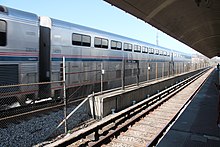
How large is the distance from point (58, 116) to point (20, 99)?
67.9 inches

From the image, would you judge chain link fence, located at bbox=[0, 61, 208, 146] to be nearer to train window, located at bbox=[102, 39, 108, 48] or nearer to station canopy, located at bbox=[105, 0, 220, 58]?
train window, located at bbox=[102, 39, 108, 48]

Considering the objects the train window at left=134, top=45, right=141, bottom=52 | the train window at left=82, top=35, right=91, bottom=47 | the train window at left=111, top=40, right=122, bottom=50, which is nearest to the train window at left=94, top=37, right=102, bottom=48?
the train window at left=82, top=35, right=91, bottom=47

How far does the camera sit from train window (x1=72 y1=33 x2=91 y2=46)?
473 inches

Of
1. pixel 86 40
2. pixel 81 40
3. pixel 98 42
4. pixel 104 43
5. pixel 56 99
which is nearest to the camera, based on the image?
pixel 56 99

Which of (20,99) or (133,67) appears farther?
(133,67)

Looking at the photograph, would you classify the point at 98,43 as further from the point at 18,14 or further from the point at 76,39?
the point at 18,14

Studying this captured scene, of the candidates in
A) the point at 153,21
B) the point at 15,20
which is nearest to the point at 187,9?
the point at 153,21

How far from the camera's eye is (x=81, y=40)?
492 inches

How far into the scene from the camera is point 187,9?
8039 millimetres

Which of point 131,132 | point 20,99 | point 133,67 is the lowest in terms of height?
point 131,132

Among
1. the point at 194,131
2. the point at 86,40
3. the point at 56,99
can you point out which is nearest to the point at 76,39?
the point at 86,40

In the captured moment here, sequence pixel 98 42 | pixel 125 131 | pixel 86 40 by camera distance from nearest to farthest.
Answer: pixel 125 131
pixel 86 40
pixel 98 42

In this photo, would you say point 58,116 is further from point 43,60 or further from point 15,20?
point 15,20

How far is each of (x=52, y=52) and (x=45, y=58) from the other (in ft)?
Result: 1.53
